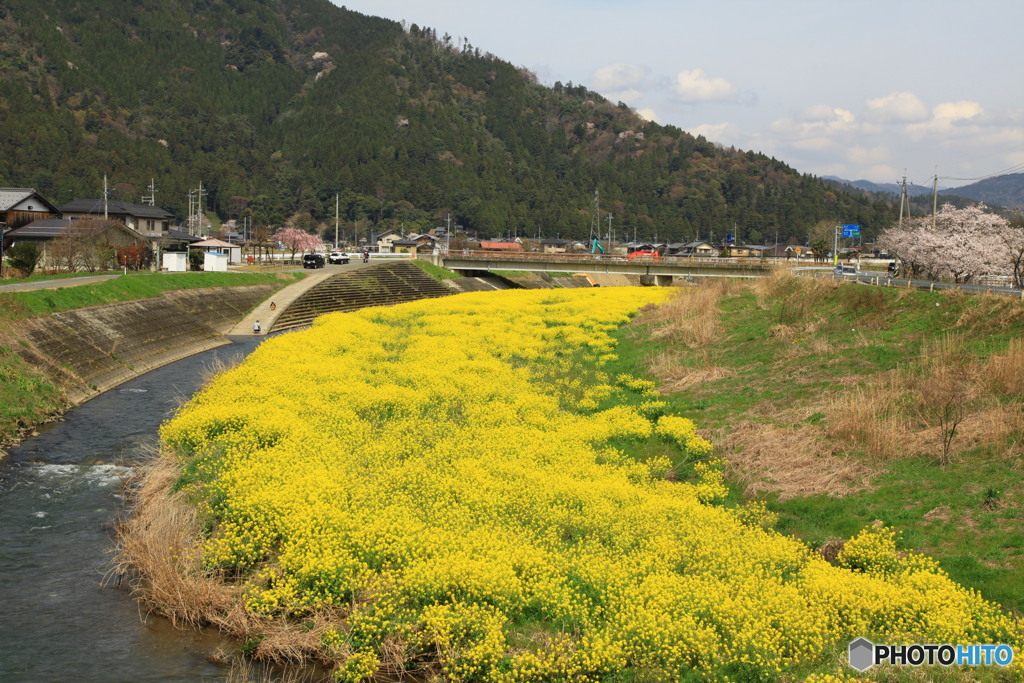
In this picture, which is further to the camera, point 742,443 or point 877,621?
point 742,443

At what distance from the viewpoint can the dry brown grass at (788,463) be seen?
16.5 m

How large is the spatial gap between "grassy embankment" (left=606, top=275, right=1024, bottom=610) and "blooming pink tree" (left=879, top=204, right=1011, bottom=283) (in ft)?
72.7

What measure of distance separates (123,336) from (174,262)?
2628 centimetres

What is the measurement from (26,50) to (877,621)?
802 ft

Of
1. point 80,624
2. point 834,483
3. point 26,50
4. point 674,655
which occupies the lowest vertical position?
point 80,624

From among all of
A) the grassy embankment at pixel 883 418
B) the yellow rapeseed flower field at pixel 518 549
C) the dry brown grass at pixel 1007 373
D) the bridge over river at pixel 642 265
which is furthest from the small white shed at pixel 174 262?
the dry brown grass at pixel 1007 373

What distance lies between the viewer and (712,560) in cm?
1341

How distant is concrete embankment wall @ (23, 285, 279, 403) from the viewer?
30.0 meters

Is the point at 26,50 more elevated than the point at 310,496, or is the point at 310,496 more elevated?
the point at 26,50

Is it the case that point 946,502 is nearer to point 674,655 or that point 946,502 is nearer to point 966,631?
point 966,631

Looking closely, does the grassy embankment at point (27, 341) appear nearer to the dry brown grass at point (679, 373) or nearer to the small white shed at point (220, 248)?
the dry brown grass at point (679, 373)

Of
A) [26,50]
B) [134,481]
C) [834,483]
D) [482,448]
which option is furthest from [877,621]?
[26,50]

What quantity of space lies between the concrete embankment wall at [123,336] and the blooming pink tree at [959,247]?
46.6 m

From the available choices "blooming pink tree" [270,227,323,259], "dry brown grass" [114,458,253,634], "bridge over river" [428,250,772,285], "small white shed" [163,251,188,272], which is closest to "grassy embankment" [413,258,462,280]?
"bridge over river" [428,250,772,285]
